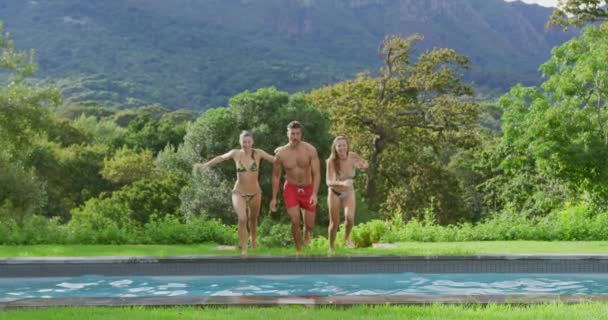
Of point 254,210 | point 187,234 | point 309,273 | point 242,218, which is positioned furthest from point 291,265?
point 187,234

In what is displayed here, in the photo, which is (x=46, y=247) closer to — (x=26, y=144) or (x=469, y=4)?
(x=26, y=144)

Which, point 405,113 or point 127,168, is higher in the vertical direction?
point 405,113

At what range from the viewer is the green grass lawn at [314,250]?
958 cm

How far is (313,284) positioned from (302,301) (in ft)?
11.0

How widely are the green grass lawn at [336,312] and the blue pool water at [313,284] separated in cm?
321

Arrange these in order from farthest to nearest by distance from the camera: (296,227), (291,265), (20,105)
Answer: (20,105) → (296,227) → (291,265)

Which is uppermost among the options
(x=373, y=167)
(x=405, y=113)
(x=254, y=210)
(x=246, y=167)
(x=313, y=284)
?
(x=405, y=113)

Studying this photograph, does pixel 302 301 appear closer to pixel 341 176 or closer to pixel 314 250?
pixel 314 250

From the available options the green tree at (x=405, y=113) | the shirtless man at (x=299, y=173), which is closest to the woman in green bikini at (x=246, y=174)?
the shirtless man at (x=299, y=173)

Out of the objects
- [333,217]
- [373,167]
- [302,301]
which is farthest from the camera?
[373,167]

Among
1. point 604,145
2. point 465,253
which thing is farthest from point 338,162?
point 604,145

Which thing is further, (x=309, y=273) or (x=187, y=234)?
(x=187, y=234)

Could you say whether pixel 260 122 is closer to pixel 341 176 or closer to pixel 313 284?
pixel 341 176

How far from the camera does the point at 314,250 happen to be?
9727 mm
